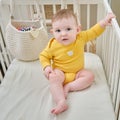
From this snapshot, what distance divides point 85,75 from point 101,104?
0.58 feet

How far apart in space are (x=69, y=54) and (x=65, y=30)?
14 cm

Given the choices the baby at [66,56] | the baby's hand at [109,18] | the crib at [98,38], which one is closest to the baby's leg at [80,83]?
the baby at [66,56]

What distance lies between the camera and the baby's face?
41.6 inches

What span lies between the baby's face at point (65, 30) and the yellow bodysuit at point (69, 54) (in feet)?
0.17

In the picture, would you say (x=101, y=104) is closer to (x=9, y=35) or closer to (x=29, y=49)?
(x=29, y=49)

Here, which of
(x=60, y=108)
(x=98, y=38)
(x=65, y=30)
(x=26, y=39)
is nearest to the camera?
(x=60, y=108)

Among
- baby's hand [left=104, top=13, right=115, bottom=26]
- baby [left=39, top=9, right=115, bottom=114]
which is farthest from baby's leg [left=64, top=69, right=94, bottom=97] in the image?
baby's hand [left=104, top=13, right=115, bottom=26]

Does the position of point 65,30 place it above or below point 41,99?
above

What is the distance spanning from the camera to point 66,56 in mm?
1146

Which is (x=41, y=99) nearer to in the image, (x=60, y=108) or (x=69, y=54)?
(x=60, y=108)

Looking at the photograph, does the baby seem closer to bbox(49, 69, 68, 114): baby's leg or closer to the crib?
bbox(49, 69, 68, 114): baby's leg

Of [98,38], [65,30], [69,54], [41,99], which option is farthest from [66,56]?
[98,38]

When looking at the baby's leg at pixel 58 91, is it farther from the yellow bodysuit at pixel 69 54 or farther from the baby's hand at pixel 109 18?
the baby's hand at pixel 109 18

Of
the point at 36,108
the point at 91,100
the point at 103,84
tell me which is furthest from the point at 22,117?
the point at 103,84
